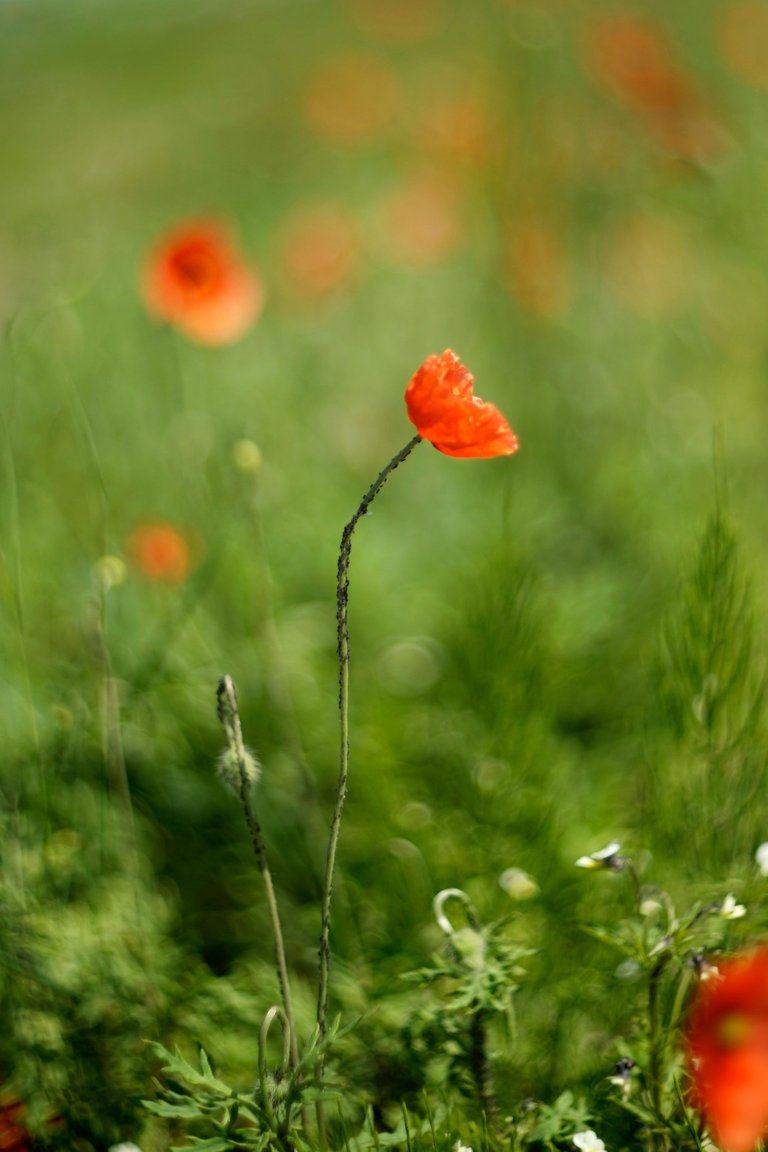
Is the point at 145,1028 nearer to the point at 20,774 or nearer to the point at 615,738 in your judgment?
the point at 20,774

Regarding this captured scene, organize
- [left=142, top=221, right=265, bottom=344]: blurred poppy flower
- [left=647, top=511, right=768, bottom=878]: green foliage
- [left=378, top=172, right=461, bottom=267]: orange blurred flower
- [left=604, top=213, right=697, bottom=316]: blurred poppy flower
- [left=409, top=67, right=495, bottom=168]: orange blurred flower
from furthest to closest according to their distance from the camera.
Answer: [left=378, top=172, right=461, bottom=267]: orange blurred flower < [left=604, top=213, right=697, bottom=316]: blurred poppy flower < [left=409, top=67, right=495, bottom=168]: orange blurred flower < [left=142, top=221, right=265, bottom=344]: blurred poppy flower < [left=647, top=511, right=768, bottom=878]: green foliage

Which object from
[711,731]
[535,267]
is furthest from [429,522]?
[711,731]

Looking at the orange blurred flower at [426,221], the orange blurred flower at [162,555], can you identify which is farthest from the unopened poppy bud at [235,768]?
the orange blurred flower at [426,221]

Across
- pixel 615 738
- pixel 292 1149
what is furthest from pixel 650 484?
pixel 292 1149

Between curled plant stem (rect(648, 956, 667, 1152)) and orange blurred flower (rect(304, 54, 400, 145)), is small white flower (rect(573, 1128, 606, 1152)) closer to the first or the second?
curled plant stem (rect(648, 956, 667, 1152))

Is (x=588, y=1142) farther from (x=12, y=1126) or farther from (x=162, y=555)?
(x=162, y=555)

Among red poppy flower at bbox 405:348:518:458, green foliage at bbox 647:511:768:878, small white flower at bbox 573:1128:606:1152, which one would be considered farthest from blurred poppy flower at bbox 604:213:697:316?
small white flower at bbox 573:1128:606:1152

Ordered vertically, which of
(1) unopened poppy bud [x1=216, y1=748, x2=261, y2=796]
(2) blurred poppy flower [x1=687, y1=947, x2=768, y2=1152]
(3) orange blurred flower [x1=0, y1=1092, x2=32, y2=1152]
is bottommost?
(3) orange blurred flower [x1=0, y1=1092, x2=32, y2=1152]

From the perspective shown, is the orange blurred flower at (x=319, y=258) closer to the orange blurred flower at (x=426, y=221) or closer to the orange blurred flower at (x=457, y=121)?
the orange blurred flower at (x=426, y=221)
